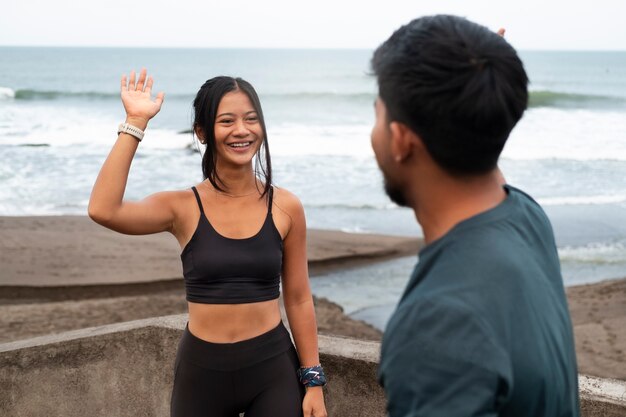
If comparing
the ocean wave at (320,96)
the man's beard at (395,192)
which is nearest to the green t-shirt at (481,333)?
the man's beard at (395,192)

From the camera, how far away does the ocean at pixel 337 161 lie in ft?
45.1

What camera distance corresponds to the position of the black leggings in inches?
105

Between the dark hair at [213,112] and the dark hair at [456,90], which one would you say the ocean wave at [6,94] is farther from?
the dark hair at [456,90]

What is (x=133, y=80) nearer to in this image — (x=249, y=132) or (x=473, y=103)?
(x=249, y=132)

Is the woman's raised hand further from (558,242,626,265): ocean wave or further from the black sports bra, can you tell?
(558,242,626,265): ocean wave

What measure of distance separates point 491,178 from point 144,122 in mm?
1408

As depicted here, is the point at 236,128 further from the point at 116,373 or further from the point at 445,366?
the point at 445,366

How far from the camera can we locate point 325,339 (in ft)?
11.4

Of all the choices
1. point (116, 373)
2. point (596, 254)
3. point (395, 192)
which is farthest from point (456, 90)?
point (596, 254)

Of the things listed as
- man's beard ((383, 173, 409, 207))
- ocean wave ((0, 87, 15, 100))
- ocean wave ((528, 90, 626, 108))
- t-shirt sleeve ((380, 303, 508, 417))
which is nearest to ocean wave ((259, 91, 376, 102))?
ocean wave ((528, 90, 626, 108))

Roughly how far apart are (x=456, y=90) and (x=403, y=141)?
0.40 ft

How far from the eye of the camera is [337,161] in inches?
924

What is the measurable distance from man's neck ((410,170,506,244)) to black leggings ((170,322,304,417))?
1435 millimetres

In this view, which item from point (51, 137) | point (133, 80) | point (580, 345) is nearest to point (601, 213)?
point (580, 345)
